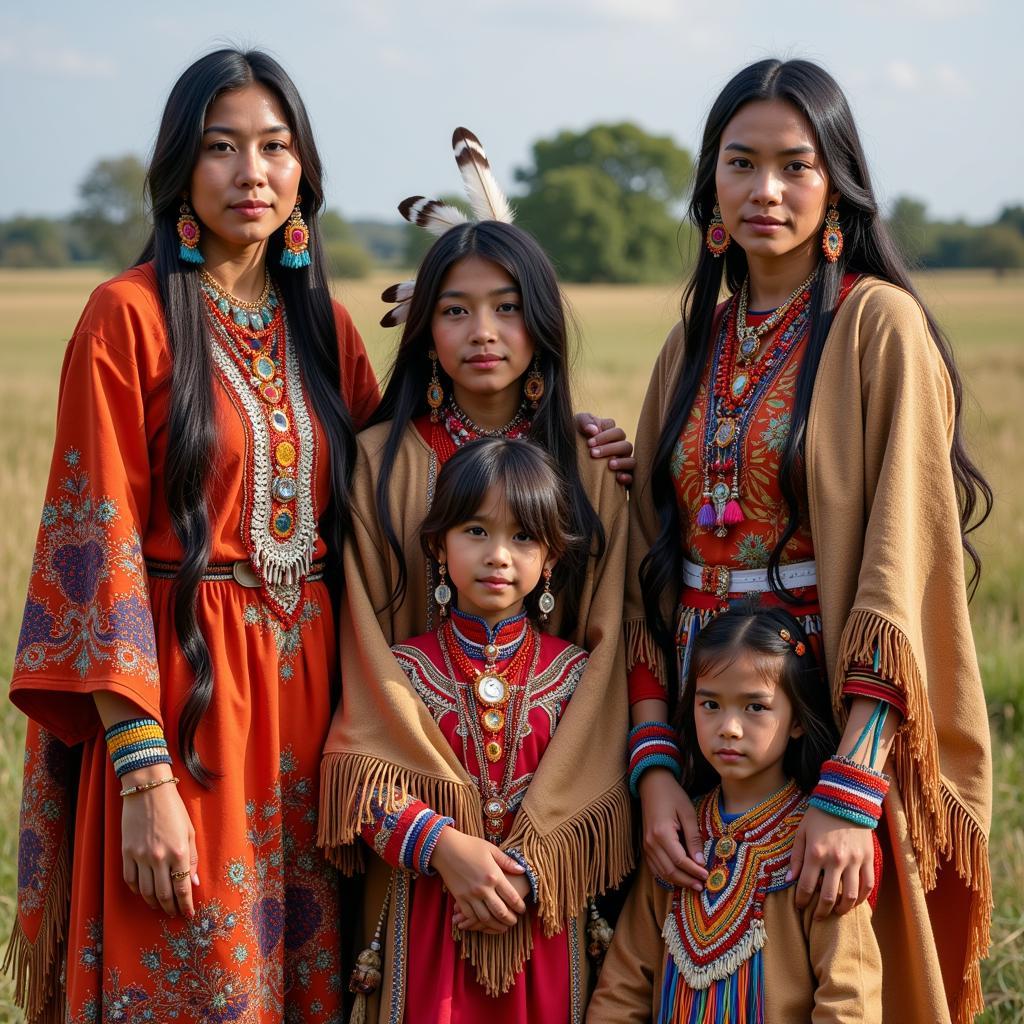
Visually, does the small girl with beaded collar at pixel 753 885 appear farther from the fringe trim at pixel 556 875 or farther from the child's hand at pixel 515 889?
the child's hand at pixel 515 889

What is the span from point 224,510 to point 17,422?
11.1 meters

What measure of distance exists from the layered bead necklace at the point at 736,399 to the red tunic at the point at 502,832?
56 cm

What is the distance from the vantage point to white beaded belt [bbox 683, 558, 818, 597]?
3.14 m

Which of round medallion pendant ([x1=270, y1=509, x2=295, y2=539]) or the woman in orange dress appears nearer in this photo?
the woman in orange dress

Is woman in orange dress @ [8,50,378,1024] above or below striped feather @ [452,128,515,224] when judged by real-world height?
below

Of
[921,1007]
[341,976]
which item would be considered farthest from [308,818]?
[921,1007]

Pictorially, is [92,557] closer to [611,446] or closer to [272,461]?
[272,461]

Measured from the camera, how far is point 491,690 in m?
3.15

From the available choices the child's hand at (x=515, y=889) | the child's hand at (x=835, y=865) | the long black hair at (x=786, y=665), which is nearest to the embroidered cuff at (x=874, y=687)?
the long black hair at (x=786, y=665)

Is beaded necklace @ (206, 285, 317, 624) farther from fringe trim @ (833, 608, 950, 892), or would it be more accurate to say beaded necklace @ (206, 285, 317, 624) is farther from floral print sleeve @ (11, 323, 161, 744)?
fringe trim @ (833, 608, 950, 892)

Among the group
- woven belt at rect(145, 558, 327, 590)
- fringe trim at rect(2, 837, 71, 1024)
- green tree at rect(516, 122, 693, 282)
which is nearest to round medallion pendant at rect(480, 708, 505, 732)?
woven belt at rect(145, 558, 327, 590)

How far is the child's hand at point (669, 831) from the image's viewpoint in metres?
3.04

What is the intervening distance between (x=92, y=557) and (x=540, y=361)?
129cm

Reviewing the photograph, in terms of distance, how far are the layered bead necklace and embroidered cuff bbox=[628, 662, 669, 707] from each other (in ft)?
1.39
